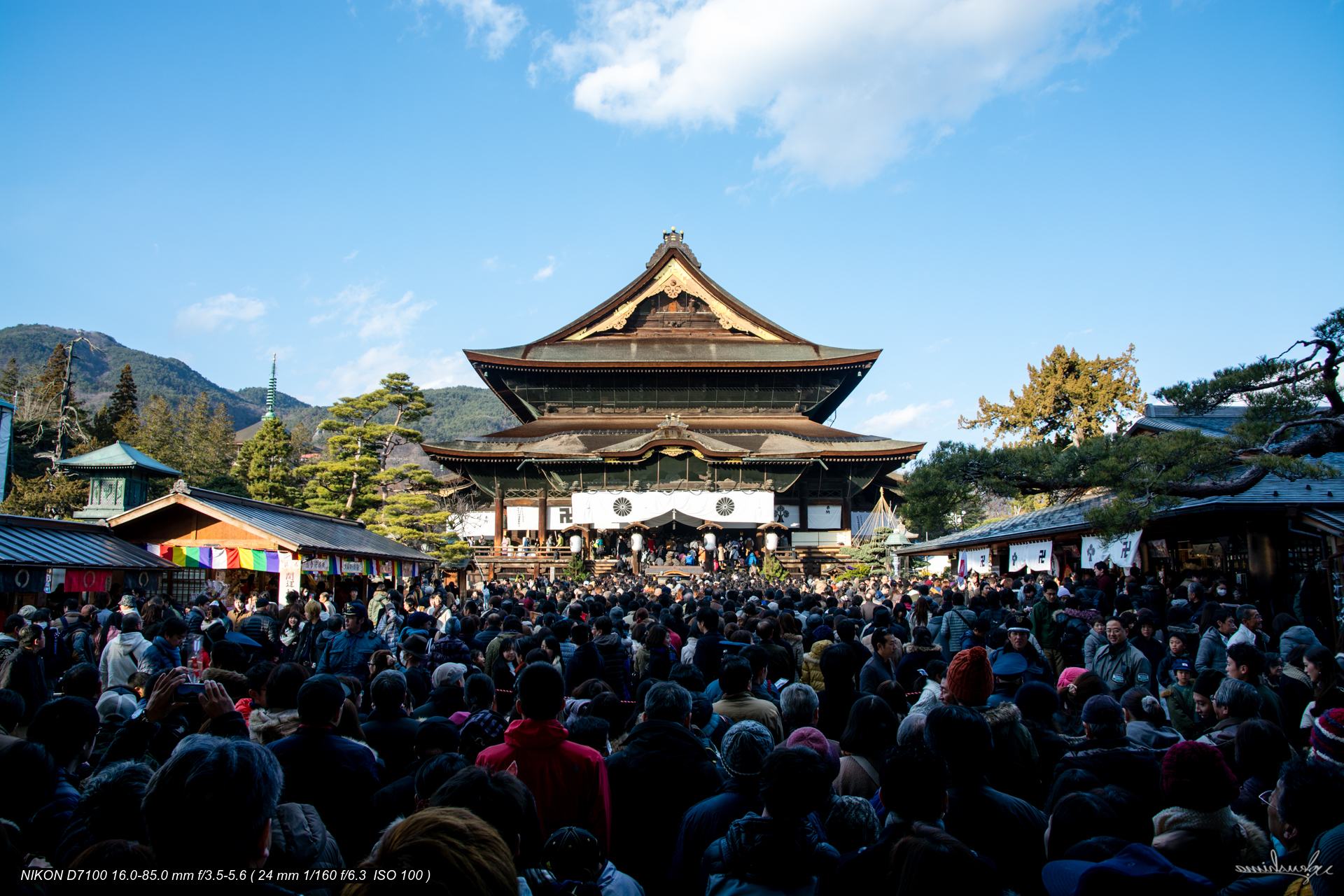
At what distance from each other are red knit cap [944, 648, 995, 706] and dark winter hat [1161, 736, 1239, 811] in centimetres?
153

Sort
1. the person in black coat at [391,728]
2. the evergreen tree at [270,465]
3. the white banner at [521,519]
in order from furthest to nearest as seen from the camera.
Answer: the evergreen tree at [270,465]
the white banner at [521,519]
the person in black coat at [391,728]

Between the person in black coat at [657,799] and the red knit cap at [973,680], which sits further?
the red knit cap at [973,680]

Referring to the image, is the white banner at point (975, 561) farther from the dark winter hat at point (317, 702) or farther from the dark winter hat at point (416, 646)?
the dark winter hat at point (317, 702)

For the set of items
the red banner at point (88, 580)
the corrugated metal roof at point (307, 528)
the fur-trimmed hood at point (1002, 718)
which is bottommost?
the fur-trimmed hood at point (1002, 718)

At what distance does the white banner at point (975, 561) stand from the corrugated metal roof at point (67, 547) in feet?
63.0

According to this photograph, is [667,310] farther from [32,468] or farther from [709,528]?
[32,468]

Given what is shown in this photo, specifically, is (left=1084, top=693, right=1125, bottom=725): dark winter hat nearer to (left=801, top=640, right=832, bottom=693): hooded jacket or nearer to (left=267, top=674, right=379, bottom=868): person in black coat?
(left=801, top=640, right=832, bottom=693): hooded jacket

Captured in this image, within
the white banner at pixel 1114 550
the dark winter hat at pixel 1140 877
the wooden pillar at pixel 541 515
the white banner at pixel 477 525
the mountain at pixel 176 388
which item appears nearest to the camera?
the dark winter hat at pixel 1140 877

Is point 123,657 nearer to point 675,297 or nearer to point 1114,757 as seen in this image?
point 1114,757

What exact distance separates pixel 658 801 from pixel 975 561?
20.3 metres

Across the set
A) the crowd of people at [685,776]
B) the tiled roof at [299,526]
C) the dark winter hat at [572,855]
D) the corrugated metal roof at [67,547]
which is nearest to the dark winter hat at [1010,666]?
the crowd of people at [685,776]

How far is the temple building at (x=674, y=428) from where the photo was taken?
32781 mm

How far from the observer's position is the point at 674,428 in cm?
3253

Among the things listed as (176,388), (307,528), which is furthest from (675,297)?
(176,388)
